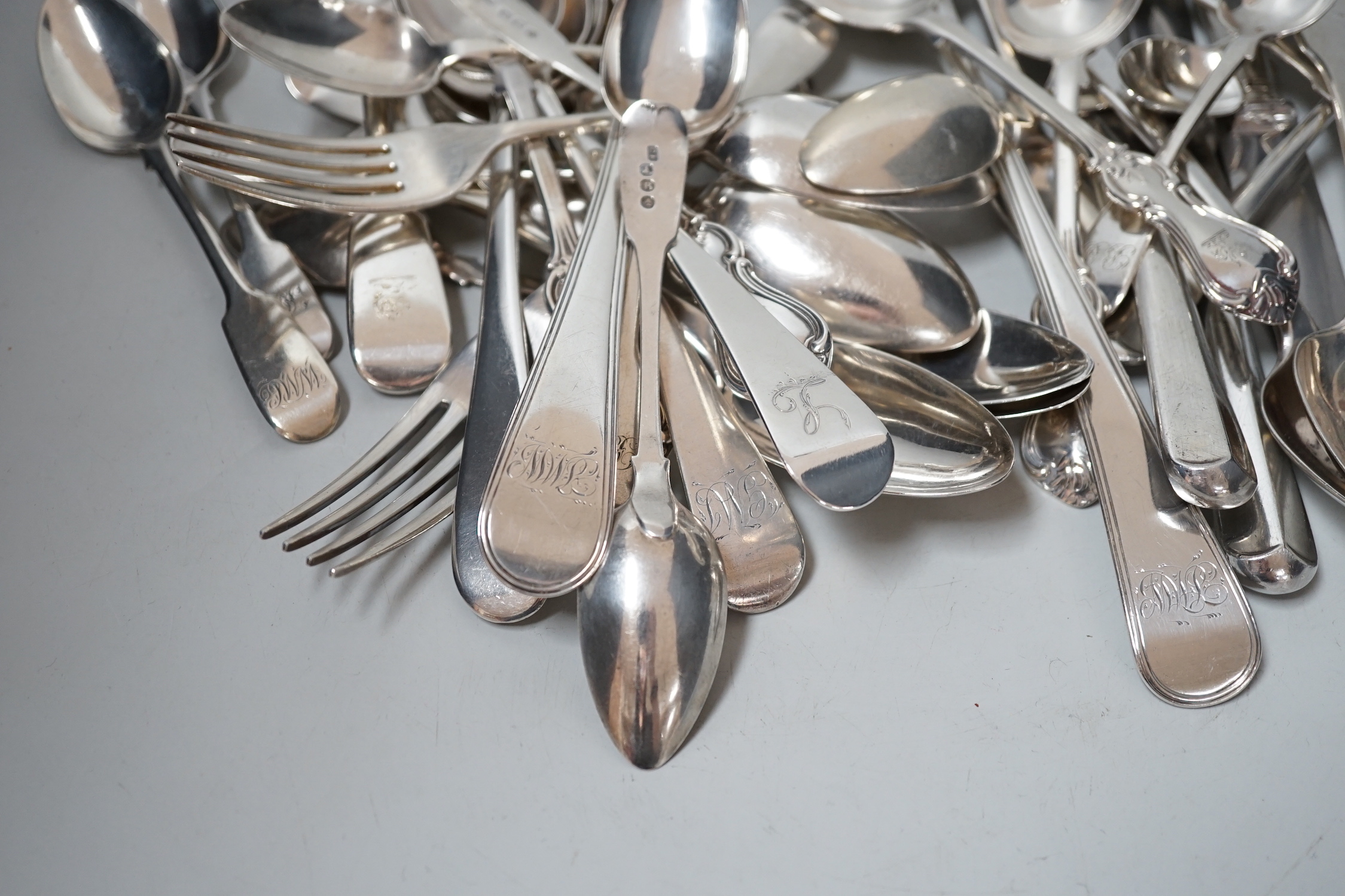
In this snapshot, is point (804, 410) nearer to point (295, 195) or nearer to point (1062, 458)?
point (1062, 458)

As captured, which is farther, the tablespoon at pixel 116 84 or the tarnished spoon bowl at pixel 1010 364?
the tablespoon at pixel 116 84

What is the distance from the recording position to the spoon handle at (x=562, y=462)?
42 centimetres

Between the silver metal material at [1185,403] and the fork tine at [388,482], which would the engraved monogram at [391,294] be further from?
the silver metal material at [1185,403]

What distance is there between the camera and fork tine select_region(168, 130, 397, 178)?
57cm

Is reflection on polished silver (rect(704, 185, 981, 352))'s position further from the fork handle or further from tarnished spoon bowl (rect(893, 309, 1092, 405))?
the fork handle

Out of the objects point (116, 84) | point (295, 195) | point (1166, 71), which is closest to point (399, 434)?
point (295, 195)

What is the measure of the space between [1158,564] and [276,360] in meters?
0.50

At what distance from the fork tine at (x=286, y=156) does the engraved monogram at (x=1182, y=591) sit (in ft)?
1.60

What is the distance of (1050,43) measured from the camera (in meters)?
0.71

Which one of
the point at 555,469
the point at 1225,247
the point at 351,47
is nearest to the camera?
the point at 555,469

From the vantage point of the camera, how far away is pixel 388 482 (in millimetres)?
500

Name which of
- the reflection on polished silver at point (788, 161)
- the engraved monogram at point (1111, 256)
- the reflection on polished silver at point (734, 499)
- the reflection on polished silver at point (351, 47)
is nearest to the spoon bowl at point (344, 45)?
the reflection on polished silver at point (351, 47)

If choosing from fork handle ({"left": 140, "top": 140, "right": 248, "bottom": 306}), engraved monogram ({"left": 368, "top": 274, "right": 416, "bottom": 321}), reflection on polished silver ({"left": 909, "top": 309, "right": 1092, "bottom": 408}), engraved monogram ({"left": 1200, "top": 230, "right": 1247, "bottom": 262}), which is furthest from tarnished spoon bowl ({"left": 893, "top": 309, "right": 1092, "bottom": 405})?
fork handle ({"left": 140, "top": 140, "right": 248, "bottom": 306})

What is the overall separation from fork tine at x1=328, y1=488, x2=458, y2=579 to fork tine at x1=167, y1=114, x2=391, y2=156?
0.24 meters
